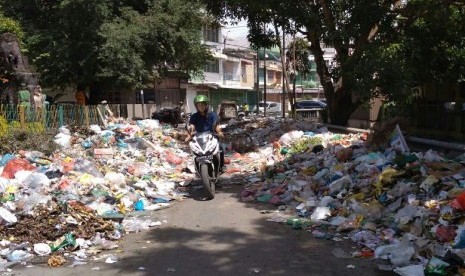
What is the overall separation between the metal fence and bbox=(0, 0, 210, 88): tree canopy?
315 centimetres

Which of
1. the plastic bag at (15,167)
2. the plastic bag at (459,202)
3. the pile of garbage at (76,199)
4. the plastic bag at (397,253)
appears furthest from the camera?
the plastic bag at (15,167)

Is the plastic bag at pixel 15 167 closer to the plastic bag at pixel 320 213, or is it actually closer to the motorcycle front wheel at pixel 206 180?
the motorcycle front wheel at pixel 206 180

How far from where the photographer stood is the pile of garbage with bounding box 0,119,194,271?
5.75 m

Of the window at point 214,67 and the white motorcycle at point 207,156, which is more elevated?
the window at point 214,67

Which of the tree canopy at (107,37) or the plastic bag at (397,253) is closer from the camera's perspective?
the plastic bag at (397,253)

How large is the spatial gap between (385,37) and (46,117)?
10326 mm

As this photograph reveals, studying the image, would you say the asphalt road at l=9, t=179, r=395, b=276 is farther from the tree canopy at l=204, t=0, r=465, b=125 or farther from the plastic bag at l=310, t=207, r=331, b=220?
the tree canopy at l=204, t=0, r=465, b=125

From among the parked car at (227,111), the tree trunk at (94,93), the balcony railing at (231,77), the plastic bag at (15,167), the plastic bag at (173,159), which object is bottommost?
the plastic bag at (173,159)

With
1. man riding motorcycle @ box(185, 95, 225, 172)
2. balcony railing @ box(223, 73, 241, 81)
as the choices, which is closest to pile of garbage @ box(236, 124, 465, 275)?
man riding motorcycle @ box(185, 95, 225, 172)

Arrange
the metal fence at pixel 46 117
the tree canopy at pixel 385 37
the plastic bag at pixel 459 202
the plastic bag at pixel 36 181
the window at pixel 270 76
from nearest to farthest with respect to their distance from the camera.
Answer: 1. the plastic bag at pixel 459 202
2. the plastic bag at pixel 36 181
3. the tree canopy at pixel 385 37
4. the metal fence at pixel 46 117
5. the window at pixel 270 76

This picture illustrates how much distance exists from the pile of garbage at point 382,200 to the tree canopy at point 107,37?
14.7 m

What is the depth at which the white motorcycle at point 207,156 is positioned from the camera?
27.3 feet

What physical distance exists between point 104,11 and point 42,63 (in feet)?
16.0

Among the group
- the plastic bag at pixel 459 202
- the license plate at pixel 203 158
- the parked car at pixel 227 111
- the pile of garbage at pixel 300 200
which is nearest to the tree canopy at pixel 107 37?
the parked car at pixel 227 111
